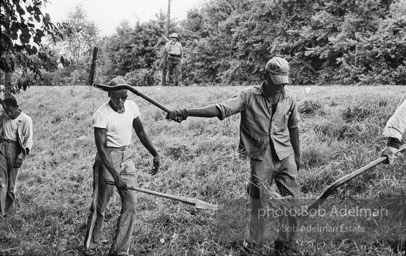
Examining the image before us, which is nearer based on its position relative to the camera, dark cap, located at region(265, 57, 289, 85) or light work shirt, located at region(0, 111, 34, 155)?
dark cap, located at region(265, 57, 289, 85)

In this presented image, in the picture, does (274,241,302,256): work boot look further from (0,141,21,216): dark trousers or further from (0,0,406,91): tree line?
(0,141,21,216): dark trousers

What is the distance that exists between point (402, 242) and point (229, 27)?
1936 centimetres

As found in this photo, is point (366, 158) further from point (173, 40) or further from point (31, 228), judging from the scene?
point (173, 40)

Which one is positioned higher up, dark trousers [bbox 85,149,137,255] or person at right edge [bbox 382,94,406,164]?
person at right edge [bbox 382,94,406,164]

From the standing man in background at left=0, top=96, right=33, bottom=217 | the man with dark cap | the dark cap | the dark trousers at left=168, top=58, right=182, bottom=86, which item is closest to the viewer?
the dark cap

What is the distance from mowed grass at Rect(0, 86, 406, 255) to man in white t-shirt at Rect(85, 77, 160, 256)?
527mm

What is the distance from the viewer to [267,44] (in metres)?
19.4

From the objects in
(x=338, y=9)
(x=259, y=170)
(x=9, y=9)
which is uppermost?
(x=338, y=9)

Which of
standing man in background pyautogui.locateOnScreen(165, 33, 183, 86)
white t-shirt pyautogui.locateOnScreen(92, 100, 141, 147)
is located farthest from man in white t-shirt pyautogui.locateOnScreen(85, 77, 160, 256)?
standing man in background pyautogui.locateOnScreen(165, 33, 183, 86)

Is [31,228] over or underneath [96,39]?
underneath

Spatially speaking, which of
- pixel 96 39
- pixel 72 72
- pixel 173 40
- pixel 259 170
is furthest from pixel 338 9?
pixel 96 39

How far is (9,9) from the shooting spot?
3.73m

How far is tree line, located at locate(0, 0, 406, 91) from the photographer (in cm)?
1284

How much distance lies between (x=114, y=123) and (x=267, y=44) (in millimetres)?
16097
